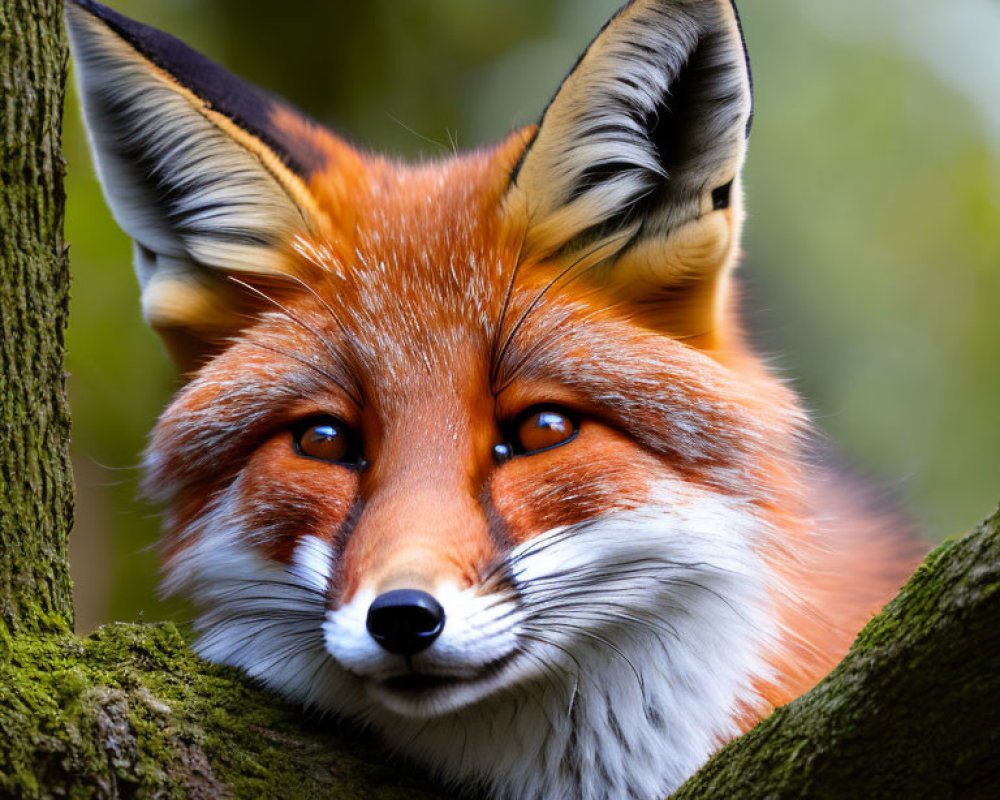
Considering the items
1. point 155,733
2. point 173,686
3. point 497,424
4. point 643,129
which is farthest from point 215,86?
point 155,733

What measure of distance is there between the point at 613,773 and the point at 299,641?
36.2 inches

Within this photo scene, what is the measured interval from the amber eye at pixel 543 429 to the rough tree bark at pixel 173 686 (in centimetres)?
92

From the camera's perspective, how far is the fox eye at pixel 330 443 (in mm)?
2809

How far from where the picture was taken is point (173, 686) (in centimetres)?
248

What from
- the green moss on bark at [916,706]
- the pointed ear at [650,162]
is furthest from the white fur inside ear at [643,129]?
the green moss on bark at [916,706]

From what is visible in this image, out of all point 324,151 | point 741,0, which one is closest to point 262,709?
point 324,151

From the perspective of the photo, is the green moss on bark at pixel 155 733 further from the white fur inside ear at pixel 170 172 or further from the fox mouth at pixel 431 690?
the white fur inside ear at pixel 170 172

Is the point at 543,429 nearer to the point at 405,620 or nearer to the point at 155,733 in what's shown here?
the point at 405,620

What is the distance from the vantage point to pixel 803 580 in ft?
10.2

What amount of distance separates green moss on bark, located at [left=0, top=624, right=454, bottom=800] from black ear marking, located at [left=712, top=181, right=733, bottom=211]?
72.8 inches

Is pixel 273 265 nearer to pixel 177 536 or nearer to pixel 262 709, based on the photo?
pixel 177 536

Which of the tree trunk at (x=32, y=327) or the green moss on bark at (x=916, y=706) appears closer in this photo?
the green moss on bark at (x=916, y=706)

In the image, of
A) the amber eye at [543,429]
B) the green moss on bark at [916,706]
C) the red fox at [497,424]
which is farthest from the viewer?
the amber eye at [543,429]

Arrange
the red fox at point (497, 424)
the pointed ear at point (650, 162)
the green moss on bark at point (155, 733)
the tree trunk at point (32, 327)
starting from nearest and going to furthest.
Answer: the green moss on bark at point (155, 733)
the tree trunk at point (32, 327)
the red fox at point (497, 424)
the pointed ear at point (650, 162)
